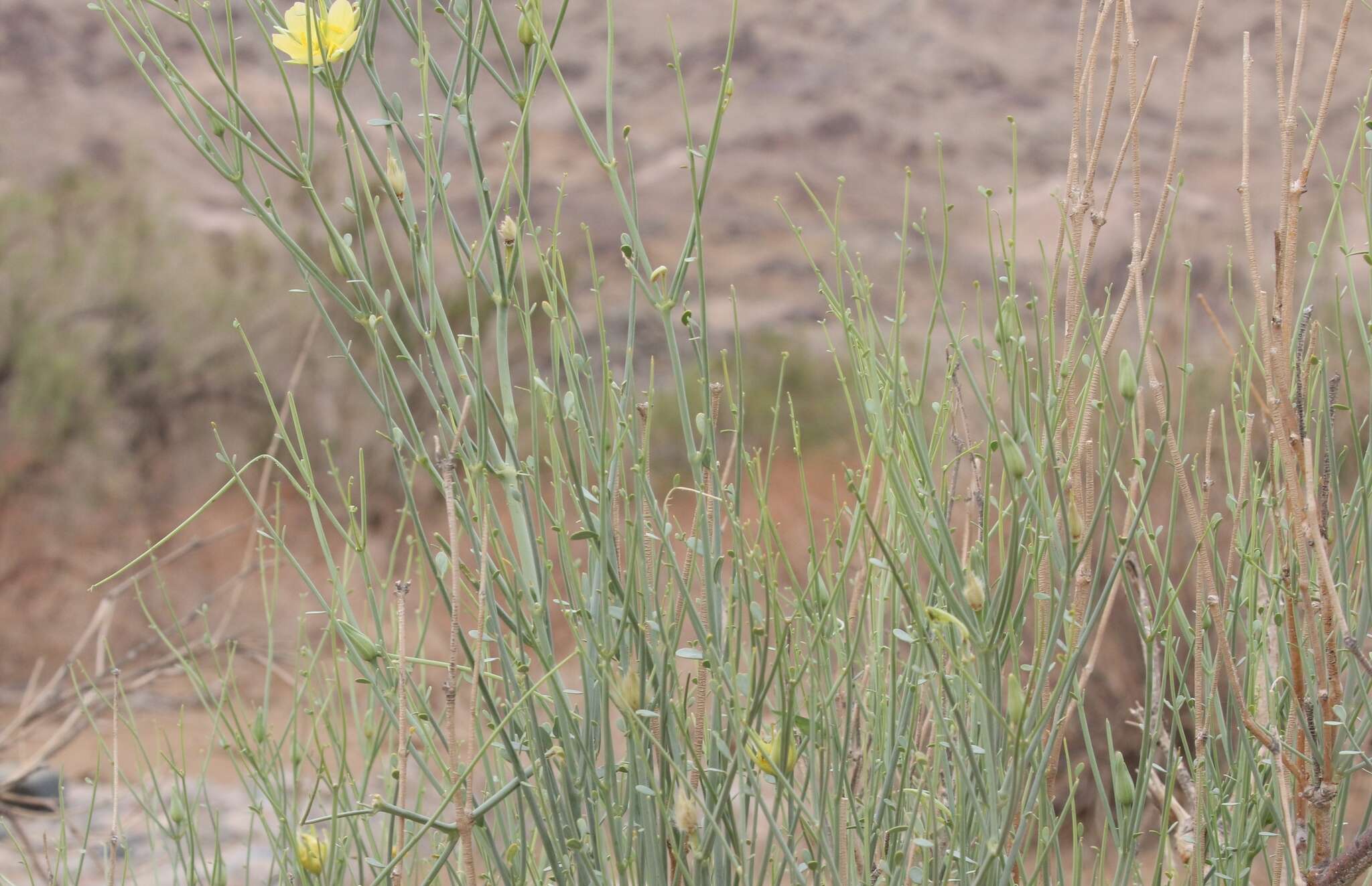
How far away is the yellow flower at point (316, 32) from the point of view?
2.10 feet

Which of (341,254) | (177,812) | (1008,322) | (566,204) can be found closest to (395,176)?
(341,254)

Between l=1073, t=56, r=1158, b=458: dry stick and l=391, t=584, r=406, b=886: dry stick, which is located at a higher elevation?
l=1073, t=56, r=1158, b=458: dry stick

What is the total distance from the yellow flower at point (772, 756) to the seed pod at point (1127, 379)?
0.23m

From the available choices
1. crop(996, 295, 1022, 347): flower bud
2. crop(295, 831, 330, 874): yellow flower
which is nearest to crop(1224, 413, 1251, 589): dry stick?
crop(996, 295, 1022, 347): flower bud

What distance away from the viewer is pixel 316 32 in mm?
658

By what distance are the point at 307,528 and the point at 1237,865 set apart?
4.42 metres

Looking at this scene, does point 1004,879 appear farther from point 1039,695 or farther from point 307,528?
point 307,528

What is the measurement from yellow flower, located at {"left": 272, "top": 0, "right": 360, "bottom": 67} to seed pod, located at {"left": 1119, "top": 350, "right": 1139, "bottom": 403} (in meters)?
0.43

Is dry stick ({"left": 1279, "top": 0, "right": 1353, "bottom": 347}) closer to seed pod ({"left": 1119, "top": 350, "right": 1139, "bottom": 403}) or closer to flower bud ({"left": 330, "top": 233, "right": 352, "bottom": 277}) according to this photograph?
seed pod ({"left": 1119, "top": 350, "right": 1139, "bottom": 403})

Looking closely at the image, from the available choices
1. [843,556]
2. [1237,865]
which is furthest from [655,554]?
[1237,865]

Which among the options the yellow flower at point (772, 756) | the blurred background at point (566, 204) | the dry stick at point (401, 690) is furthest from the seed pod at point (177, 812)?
the blurred background at point (566, 204)

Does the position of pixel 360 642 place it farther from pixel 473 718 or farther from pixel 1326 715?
pixel 1326 715

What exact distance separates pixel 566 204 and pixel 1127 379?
17.5 ft

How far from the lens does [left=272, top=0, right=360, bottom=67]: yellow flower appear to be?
64 centimetres
